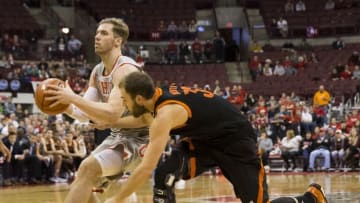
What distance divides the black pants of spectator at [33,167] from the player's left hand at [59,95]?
374 inches

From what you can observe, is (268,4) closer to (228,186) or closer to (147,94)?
(228,186)

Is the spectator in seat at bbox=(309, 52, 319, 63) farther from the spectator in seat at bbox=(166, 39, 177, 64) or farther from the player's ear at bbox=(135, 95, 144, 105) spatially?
the player's ear at bbox=(135, 95, 144, 105)

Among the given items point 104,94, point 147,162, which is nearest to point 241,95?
point 104,94

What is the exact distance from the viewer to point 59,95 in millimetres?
4793

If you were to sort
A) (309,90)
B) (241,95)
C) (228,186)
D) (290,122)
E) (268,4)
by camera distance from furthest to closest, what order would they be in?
(268,4), (309,90), (241,95), (290,122), (228,186)

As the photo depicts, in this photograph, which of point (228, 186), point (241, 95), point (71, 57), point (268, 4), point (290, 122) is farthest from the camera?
point (268, 4)

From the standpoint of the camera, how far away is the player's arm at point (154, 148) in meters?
4.14

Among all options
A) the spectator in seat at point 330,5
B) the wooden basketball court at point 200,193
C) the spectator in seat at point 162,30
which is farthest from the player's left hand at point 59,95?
the spectator in seat at point 330,5

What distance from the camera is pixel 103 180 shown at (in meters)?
5.41

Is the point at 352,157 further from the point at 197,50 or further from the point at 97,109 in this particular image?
the point at 97,109

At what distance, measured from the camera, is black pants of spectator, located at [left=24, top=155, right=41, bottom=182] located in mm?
14048

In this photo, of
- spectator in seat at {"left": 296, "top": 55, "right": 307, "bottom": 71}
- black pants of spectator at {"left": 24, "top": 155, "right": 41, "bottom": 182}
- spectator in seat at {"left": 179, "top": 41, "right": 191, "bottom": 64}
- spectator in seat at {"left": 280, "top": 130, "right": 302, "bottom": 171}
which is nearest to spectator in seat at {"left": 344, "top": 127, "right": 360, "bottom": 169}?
spectator in seat at {"left": 280, "top": 130, "right": 302, "bottom": 171}

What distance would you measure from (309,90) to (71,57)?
Result: 29.1ft

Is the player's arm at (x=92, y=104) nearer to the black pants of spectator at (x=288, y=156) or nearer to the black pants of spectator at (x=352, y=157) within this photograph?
the black pants of spectator at (x=352, y=157)
